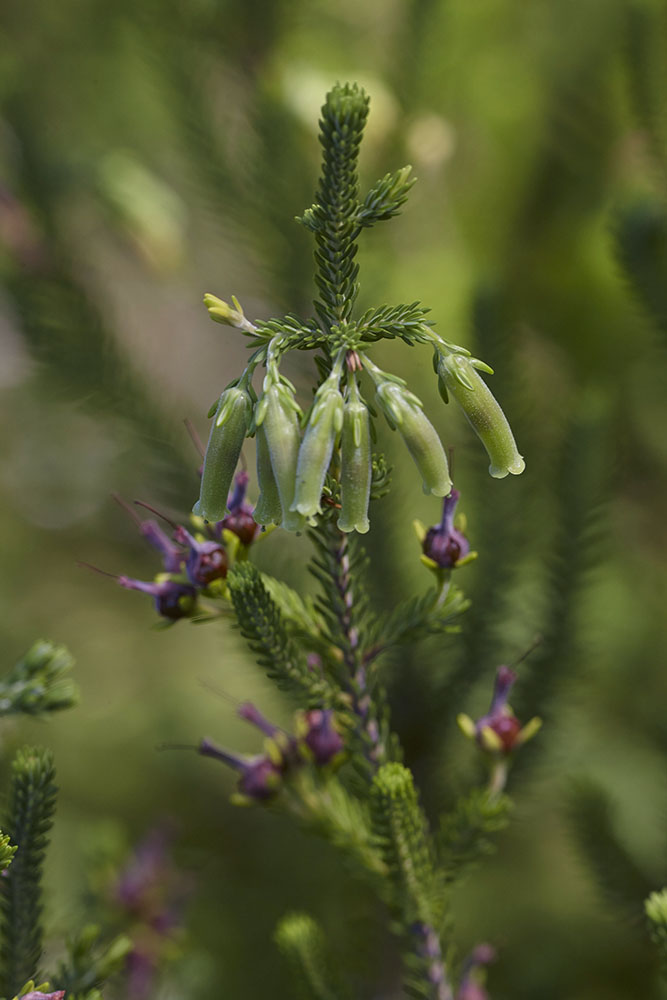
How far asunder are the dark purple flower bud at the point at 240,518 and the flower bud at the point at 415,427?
0.19 meters

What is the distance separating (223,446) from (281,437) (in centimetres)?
5

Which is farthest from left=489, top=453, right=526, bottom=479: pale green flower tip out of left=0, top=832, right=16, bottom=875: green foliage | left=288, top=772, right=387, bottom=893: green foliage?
left=0, top=832, right=16, bottom=875: green foliage

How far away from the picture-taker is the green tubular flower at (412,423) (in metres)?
0.60

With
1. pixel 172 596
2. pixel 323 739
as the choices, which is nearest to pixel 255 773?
pixel 323 739

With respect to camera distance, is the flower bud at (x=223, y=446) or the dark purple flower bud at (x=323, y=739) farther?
the dark purple flower bud at (x=323, y=739)

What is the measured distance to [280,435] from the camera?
597mm

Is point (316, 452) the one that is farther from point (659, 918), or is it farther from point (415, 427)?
point (659, 918)

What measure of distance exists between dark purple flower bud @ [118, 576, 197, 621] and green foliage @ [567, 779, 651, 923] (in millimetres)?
540

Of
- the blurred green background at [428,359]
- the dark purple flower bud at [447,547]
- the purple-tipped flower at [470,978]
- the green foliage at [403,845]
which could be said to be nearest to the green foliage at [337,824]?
the green foliage at [403,845]

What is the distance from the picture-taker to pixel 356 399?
60 cm

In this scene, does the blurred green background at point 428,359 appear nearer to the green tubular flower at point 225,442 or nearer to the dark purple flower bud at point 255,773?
the dark purple flower bud at point 255,773

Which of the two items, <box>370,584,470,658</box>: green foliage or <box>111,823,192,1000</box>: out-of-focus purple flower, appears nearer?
<box>370,584,470,658</box>: green foliage

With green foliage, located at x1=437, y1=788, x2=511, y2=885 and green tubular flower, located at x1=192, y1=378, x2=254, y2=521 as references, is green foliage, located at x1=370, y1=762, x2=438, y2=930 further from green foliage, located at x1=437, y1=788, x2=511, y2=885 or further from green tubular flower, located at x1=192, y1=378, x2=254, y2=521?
green tubular flower, located at x1=192, y1=378, x2=254, y2=521

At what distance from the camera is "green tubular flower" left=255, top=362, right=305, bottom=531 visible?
596mm
